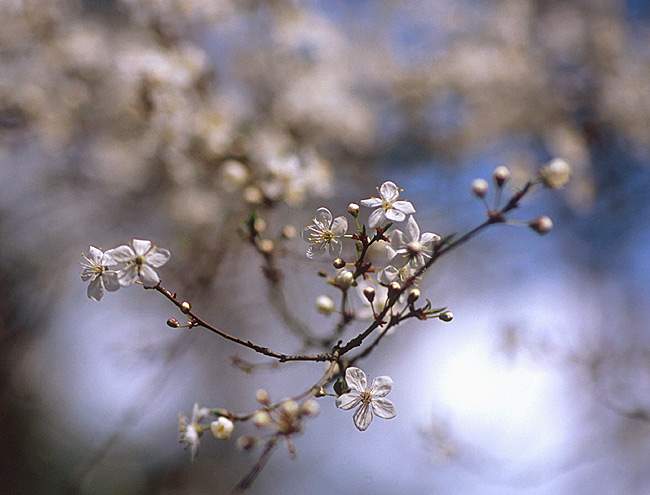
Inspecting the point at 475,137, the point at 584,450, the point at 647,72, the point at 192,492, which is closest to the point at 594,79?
the point at 647,72

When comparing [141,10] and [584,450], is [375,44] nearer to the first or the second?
[141,10]

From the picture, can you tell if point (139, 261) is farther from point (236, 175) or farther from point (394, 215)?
point (236, 175)

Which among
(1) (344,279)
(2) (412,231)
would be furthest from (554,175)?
(1) (344,279)

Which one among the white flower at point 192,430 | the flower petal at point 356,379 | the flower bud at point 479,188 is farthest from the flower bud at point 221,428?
the flower bud at point 479,188

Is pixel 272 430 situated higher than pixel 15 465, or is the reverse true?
pixel 272 430

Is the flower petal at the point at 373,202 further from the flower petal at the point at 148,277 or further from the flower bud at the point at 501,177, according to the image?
the flower petal at the point at 148,277

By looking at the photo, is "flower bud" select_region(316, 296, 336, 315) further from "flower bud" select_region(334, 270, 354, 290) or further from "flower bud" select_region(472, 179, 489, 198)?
"flower bud" select_region(472, 179, 489, 198)
